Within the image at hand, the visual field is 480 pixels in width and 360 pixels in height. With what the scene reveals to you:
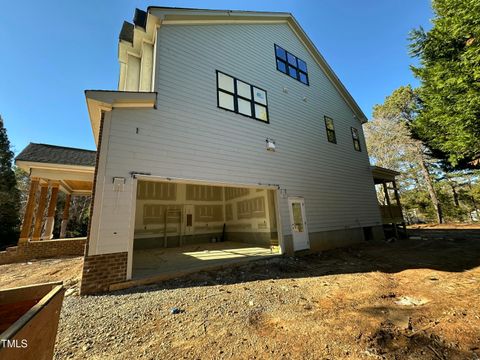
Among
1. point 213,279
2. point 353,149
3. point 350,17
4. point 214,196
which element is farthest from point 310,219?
point 350,17

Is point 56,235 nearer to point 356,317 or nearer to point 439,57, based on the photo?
point 356,317

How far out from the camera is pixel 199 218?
14.7 metres

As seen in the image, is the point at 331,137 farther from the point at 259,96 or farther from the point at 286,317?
the point at 286,317

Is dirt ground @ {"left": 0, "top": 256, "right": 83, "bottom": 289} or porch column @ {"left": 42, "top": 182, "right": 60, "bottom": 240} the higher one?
porch column @ {"left": 42, "top": 182, "right": 60, "bottom": 240}

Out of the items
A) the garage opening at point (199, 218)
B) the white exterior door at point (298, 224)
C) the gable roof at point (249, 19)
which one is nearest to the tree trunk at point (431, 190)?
the gable roof at point (249, 19)

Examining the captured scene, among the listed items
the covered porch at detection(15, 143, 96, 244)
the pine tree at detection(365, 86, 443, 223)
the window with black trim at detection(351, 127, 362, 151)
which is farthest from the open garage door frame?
the pine tree at detection(365, 86, 443, 223)

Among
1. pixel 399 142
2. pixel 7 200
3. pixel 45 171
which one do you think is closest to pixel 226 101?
pixel 45 171

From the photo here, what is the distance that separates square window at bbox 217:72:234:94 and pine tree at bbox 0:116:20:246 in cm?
2171

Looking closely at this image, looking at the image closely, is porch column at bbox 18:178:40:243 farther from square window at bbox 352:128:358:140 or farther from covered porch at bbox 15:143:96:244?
square window at bbox 352:128:358:140

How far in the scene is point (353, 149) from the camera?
13609 millimetres

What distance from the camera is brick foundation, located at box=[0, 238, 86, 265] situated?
9035 mm

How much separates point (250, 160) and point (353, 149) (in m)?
9.12

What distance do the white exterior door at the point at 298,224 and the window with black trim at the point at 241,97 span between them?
4013 millimetres

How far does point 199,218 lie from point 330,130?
10.6 meters
